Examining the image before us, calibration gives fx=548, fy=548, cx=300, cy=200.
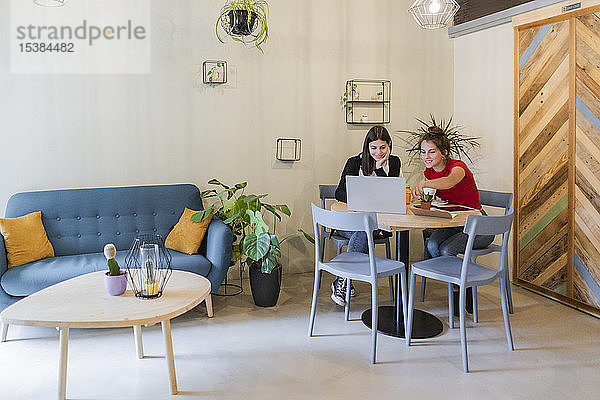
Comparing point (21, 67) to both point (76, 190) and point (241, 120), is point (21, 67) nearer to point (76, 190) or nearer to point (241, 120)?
point (76, 190)

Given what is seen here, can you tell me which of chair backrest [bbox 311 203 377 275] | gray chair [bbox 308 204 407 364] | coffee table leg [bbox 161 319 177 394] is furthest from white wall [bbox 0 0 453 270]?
coffee table leg [bbox 161 319 177 394]

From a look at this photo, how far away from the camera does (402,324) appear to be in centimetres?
351

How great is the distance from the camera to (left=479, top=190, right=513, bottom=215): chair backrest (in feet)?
12.5

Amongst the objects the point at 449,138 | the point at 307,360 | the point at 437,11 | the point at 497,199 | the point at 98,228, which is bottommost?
the point at 307,360

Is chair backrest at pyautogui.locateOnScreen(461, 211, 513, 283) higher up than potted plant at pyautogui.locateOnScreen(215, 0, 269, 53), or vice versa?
potted plant at pyautogui.locateOnScreen(215, 0, 269, 53)

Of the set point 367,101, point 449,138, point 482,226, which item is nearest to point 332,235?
point 367,101

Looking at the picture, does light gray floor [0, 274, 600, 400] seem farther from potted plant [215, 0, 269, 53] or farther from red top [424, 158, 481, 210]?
potted plant [215, 0, 269, 53]

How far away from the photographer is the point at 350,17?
4.93m

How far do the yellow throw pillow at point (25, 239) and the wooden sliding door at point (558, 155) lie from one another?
3537mm

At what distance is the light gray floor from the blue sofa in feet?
1.21

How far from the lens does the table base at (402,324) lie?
340 cm

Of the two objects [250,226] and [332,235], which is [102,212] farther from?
[332,235]

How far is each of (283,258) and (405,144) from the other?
160 centimetres

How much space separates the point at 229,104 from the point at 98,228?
147 cm
